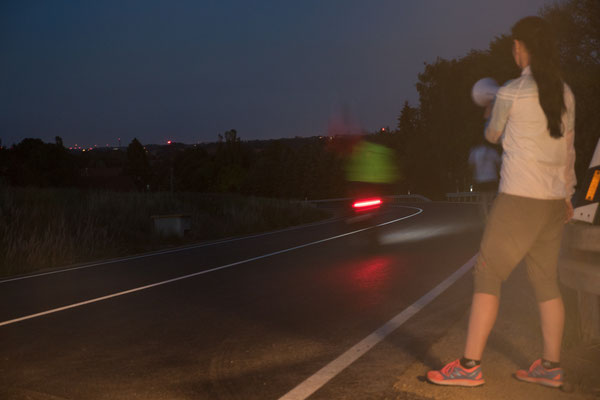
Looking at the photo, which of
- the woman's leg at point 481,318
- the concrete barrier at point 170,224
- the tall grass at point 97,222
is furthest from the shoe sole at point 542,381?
the concrete barrier at point 170,224

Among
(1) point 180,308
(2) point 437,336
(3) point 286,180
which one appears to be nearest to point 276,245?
(1) point 180,308

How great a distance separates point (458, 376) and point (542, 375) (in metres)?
0.56

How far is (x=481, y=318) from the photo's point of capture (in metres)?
3.78

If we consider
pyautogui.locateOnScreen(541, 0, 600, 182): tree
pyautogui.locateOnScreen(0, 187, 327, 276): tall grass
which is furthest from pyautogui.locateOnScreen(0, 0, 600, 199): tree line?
pyautogui.locateOnScreen(0, 187, 327, 276): tall grass

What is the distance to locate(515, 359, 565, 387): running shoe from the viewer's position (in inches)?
153

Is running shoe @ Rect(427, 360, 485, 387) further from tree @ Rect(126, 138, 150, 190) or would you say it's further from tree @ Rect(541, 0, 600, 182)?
tree @ Rect(126, 138, 150, 190)

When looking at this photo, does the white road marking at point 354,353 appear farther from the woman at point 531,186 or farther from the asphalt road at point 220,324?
the woman at point 531,186

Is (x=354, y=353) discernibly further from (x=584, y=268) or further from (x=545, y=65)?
(x=545, y=65)

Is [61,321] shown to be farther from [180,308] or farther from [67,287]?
[67,287]

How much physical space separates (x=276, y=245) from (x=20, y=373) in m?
9.73

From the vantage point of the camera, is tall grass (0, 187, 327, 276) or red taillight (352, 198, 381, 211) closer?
tall grass (0, 187, 327, 276)

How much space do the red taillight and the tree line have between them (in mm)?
7725

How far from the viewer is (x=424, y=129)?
217ft

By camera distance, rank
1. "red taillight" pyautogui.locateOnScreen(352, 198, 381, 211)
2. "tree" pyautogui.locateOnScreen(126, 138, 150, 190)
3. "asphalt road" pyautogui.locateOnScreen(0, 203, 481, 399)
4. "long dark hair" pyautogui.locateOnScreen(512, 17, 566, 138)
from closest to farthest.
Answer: "long dark hair" pyautogui.locateOnScreen(512, 17, 566, 138)
"asphalt road" pyautogui.locateOnScreen(0, 203, 481, 399)
"red taillight" pyautogui.locateOnScreen(352, 198, 381, 211)
"tree" pyautogui.locateOnScreen(126, 138, 150, 190)
